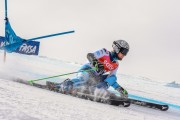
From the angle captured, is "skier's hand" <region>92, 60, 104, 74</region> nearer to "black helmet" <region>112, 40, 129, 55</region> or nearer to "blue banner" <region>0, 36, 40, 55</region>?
"black helmet" <region>112, 40, 129, 55</region>

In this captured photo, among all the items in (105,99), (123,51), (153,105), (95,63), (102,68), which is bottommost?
(153,105)

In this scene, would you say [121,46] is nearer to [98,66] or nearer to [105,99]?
[98,66]

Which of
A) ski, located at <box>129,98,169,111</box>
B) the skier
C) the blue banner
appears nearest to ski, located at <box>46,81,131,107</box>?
the skier

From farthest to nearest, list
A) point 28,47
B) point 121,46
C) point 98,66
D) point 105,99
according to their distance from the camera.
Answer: point 28,47
point 98,66
point 121,46
point 105,99

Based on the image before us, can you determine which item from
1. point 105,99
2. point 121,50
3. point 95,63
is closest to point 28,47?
point 95,63

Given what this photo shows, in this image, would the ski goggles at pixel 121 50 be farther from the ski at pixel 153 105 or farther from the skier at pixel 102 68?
the ski at pixel 153 105

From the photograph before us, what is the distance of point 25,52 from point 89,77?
284 cm

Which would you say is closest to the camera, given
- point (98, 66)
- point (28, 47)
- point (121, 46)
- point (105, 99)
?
point (105, 99)

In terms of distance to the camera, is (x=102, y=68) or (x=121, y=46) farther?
(x=102, y=68)

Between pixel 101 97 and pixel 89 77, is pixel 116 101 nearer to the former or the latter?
pixel 101 97

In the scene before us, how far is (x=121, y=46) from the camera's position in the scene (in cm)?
823

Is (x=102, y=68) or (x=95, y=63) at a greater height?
(x=95, y=63)

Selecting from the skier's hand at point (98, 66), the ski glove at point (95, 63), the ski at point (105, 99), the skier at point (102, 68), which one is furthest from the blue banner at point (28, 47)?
the ski at point (105, 99)

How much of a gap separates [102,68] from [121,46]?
793mm
